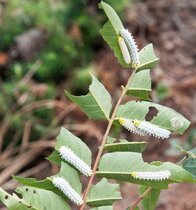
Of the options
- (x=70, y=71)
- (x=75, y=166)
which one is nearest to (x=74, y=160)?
(x=75, y=166)

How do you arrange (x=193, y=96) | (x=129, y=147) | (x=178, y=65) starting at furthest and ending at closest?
(x=178, y=65) → (x=193, y=96) → (x=129, y=147)

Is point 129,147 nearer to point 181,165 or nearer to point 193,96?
point 181,165

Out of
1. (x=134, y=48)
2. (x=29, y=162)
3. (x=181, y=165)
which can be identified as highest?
(x=134, y=48)

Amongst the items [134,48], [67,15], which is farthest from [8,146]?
[134,48]

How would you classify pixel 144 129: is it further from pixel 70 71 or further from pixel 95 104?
pixel 70 71

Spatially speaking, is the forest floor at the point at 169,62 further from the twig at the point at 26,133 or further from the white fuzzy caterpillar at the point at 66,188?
the white fuzzy caterpillar at the point at 66,188

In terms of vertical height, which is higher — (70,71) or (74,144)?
(74,144)

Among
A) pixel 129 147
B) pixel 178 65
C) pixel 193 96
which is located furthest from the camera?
pixel 178 65
